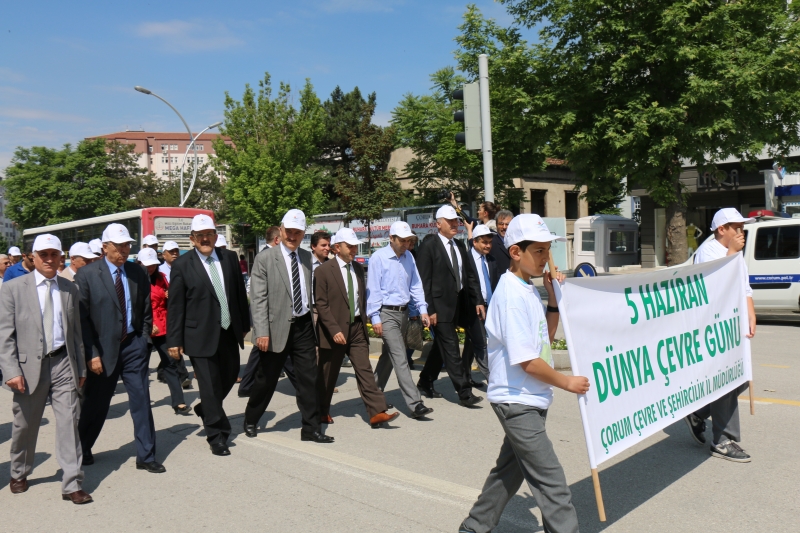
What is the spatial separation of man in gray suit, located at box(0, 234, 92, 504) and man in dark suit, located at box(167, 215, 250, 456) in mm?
916

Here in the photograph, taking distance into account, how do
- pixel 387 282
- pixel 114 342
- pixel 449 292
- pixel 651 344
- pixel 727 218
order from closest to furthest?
pixel 651 344, pixel 727 218, pixel 114 342, pixel 387 282, pixel 449 292

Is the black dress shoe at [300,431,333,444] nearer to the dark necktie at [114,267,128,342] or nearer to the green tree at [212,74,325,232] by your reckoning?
the dark necktie at [114,267,128,342]

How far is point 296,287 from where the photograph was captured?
6.41 metres

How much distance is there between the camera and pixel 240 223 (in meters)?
39.1

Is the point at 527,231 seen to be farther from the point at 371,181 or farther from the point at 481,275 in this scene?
the point at 371,181

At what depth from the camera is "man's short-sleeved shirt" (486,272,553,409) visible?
10.8 ft

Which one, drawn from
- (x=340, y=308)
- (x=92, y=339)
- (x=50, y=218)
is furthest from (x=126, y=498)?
(x=50, y=218)

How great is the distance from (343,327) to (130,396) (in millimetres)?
1948

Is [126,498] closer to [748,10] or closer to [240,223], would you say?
[748,10]

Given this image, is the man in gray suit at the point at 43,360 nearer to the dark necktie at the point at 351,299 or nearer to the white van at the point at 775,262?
the dark necktie at the point at 351,299

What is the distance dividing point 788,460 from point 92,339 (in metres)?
5.36

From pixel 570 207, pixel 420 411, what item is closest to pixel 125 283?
pixel 420 411

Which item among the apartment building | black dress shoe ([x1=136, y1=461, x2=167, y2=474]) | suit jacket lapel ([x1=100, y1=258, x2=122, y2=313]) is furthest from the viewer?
the apartment building

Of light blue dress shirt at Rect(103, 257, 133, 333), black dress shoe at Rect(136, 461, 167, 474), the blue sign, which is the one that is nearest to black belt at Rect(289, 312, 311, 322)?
light blue dress shirt at Rect(103, 257, 133, 333)
